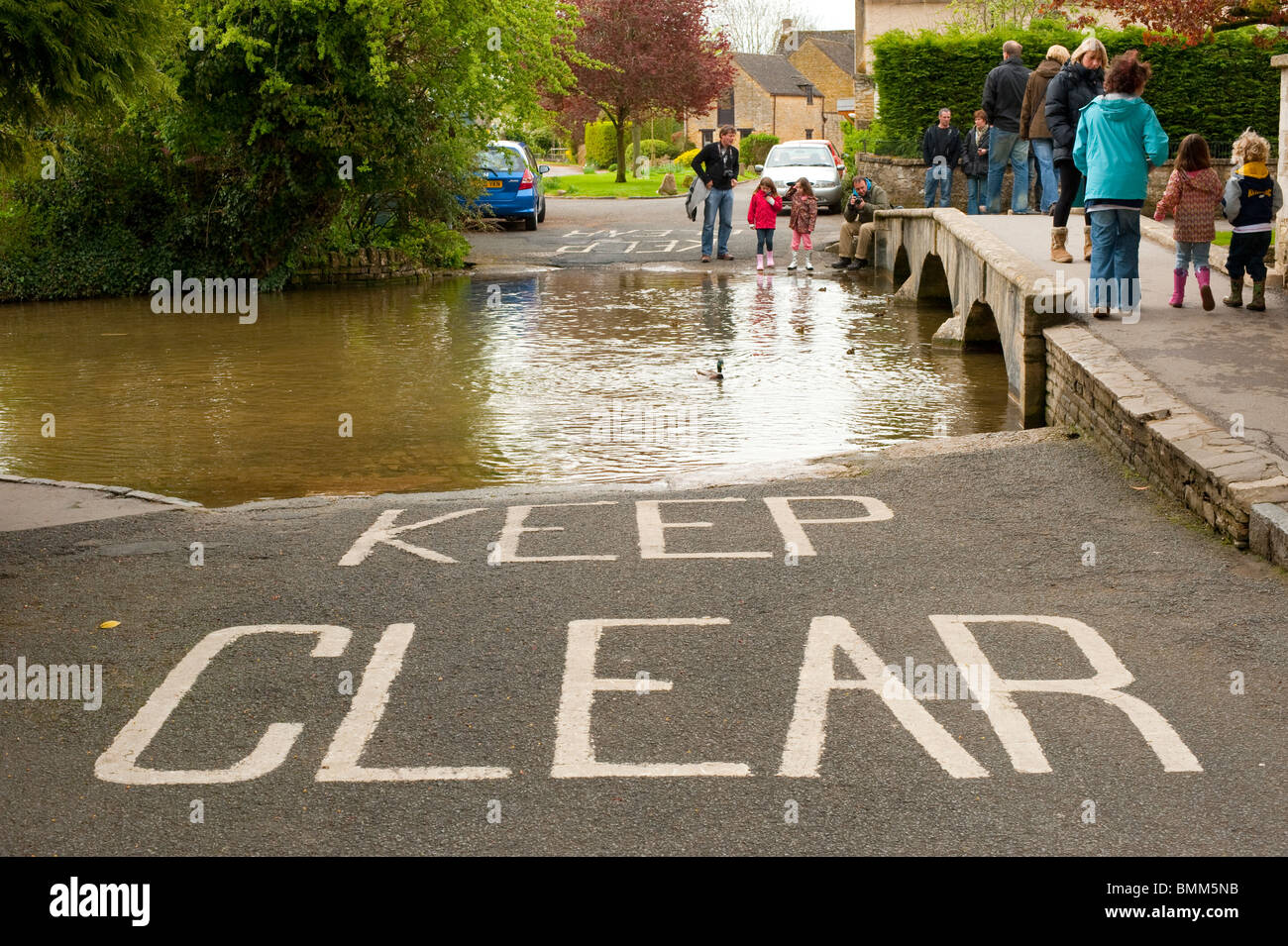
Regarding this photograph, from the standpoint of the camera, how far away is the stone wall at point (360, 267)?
72.7ft

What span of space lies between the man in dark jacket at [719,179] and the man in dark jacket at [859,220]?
1.97 metres

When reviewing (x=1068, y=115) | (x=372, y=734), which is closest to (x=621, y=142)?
(x=1068, y=115)

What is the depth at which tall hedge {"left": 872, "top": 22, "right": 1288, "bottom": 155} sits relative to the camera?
2453 centimetres

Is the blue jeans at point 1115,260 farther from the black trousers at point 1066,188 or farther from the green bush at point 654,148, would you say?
the green bush at point 654,148

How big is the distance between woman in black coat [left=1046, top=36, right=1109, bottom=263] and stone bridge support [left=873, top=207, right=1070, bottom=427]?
0.44 meters

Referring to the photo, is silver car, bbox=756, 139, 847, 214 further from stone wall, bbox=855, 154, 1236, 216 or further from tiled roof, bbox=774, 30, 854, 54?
tiled roof, bbox=774, 30, 854, 54

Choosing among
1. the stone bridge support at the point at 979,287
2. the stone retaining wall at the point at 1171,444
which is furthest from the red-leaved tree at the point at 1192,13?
the stone retaining wall at the point at 1171,444

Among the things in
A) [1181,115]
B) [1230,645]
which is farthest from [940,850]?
[1181,115]

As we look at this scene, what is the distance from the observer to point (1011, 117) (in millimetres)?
19047

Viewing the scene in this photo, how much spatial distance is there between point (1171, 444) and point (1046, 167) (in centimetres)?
1060

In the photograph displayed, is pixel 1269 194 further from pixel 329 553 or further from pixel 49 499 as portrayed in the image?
pixel 49 499

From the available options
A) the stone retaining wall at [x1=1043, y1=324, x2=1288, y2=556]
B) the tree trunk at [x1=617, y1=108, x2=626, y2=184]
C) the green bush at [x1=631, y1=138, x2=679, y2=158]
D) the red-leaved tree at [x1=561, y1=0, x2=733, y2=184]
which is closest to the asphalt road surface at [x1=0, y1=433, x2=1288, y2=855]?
the stone retaining wall at [x1=1043, y1=324, x2=1288, y2=556]

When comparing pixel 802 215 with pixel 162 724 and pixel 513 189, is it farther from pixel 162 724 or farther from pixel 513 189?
pixel 162 724

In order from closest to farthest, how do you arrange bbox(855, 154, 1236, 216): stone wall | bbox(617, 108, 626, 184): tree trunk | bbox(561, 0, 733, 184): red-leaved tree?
bbox(855, 154, 1236, 216): stone wall → bbox(561, 0, 733, 184): red-leaved tree → bbox(617, 108, 626, 184): tree trunk
